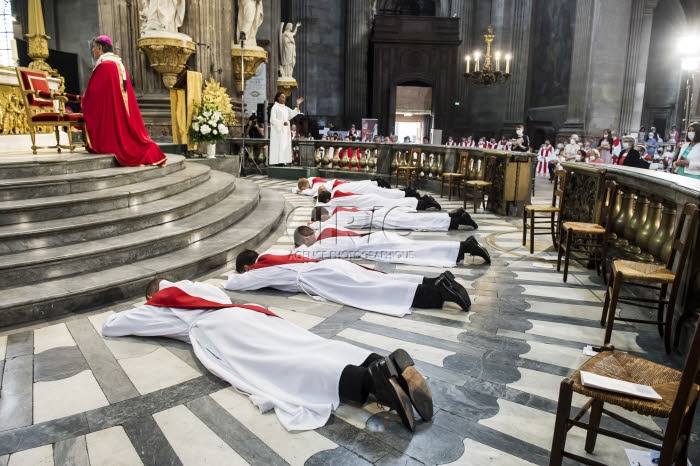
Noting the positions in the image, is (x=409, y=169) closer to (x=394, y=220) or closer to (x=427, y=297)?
(x=394, y=220)

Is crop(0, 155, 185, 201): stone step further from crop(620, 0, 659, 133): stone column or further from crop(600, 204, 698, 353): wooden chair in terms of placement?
crop(620, 0, 659, 133): stone column

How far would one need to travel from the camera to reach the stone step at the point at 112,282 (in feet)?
12.9

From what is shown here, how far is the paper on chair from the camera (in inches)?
78.1

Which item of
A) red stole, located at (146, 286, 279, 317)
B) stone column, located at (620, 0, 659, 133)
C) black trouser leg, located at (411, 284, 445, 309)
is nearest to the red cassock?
red stole, located at (146, 286, 279, 317)

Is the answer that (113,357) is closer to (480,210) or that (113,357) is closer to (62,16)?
(480,210)

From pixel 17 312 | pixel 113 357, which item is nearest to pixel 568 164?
Answer: pixel 113 357

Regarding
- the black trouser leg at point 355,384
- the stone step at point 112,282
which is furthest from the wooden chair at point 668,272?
the stone step at point 112,282

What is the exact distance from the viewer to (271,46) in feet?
60.1

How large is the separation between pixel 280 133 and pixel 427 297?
32.4ft

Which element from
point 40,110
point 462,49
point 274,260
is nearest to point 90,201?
point 274,260

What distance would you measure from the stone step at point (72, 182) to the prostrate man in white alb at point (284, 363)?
274 cm

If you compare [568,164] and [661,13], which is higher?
[661,13]

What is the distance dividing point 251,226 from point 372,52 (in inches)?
753

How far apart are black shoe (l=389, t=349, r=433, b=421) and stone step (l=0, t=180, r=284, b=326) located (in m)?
2.95
